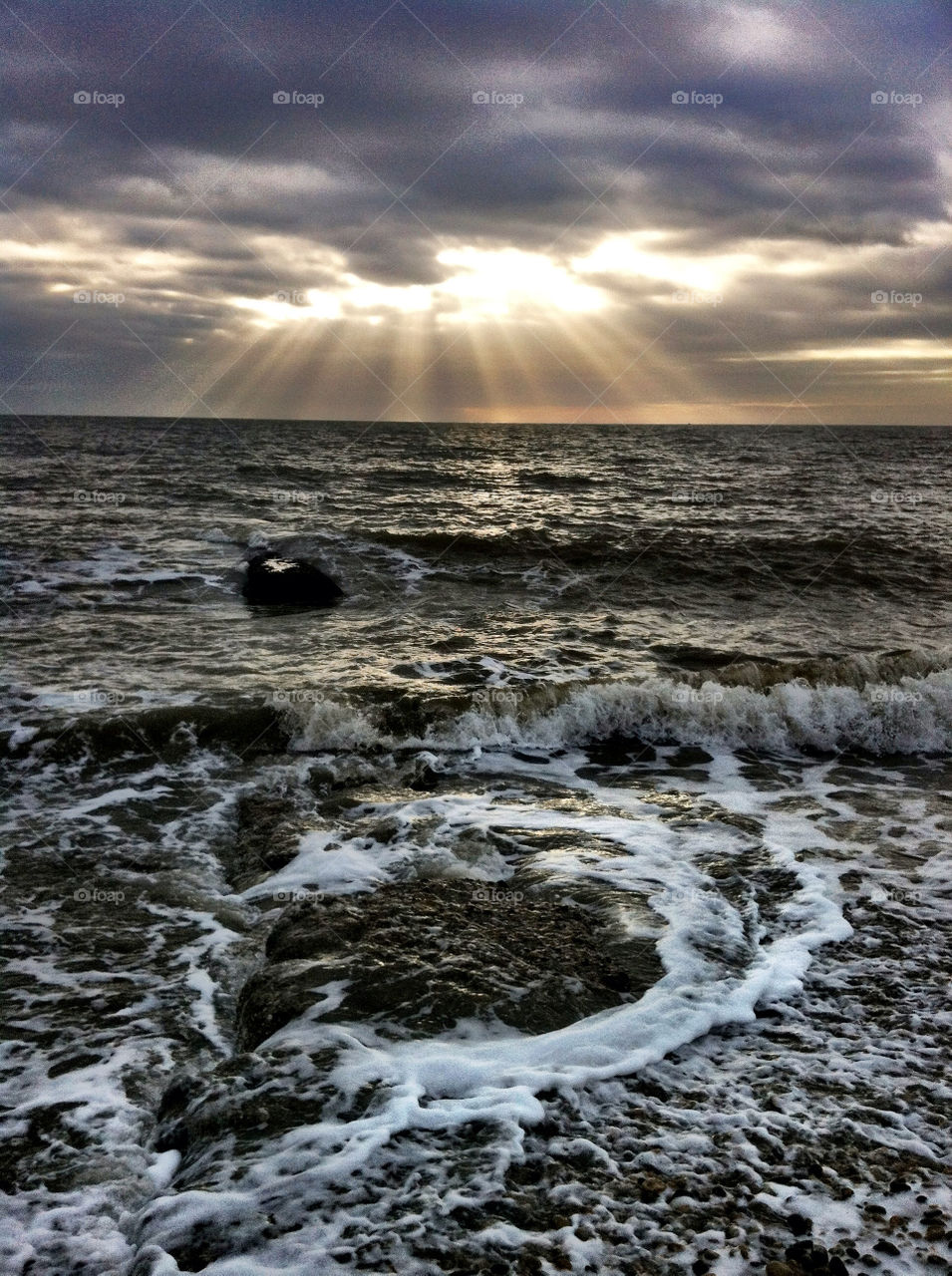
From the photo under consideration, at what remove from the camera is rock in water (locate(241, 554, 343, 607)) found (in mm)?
16719

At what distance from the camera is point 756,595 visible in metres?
18.6

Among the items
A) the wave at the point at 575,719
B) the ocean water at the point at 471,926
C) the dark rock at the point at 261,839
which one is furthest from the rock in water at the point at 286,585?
the dark rock at the point at 261,839

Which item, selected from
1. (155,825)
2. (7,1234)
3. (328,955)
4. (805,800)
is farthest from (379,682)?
(7,1234)

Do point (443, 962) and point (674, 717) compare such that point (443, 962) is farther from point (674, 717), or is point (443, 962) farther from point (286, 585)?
point (286, 585)

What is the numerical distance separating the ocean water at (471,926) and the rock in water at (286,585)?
522 mm

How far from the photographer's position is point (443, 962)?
5184 millimetres

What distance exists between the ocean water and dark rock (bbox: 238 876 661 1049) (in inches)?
1.2

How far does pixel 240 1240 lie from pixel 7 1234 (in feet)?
3.29

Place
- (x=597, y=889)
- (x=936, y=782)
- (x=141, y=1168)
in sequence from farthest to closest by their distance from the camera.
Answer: (x=936, y=782), (x=597, y=889), (x=141, y=1168)

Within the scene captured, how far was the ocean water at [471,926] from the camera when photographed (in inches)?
136

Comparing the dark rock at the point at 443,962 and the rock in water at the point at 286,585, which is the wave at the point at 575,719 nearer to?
the dark rock at the point at 443,962

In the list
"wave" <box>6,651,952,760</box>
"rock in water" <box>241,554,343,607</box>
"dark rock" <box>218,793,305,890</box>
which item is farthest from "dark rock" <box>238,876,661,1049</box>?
"rock in water" <box>241,554,343,607</box>

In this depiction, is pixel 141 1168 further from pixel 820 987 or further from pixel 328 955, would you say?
pixel 820 987

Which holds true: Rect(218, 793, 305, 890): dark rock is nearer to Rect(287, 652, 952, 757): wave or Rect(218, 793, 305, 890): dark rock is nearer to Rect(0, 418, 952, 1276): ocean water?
Rect(0, 418, 952, 1276): ocean water
